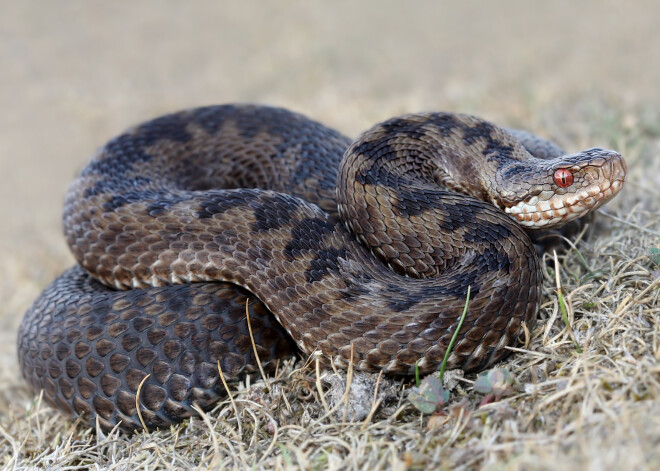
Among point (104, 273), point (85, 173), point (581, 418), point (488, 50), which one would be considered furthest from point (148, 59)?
point (581, 418)

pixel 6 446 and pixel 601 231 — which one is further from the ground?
pixel 601 231

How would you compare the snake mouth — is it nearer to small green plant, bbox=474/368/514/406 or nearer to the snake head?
the snake head

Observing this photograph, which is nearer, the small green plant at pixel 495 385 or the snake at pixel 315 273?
the small green plant at pixel 495 385

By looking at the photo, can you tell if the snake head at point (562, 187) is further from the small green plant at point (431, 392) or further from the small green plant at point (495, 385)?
the small green plant at point (495, 385)

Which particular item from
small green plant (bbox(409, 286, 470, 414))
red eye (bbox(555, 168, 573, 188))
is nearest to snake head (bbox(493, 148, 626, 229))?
red eye (bbox(555, 168, 573, 188))

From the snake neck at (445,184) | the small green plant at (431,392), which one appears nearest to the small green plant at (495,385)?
the small green plant at (431,392)

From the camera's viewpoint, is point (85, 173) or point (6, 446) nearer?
point (6, 446)

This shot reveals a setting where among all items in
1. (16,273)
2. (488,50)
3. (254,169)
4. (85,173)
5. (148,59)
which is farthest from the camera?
→ (148,59)

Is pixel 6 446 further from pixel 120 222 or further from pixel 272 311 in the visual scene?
pixel 272 311

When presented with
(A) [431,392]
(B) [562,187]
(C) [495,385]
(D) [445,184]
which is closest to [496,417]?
(C) [495,385]

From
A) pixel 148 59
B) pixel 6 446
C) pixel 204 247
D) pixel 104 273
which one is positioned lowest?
pixel 6 446
